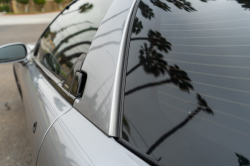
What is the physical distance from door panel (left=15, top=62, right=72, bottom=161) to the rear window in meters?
0.53

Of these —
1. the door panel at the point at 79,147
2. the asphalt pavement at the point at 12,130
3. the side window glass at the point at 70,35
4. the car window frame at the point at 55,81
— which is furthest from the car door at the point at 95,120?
the asphalt pavement at the point at 12,130

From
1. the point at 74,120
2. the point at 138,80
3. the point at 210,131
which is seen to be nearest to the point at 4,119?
the point at 74,120

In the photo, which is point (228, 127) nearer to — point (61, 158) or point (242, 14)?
point (242, 14)

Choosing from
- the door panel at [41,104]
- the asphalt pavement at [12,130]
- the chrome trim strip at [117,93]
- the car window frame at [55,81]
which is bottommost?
the asphalt pavement at [12,130]

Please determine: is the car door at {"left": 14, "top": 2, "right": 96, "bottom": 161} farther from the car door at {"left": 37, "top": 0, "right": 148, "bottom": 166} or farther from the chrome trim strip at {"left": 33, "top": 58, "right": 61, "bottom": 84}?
the car door at {"left": 37, "top": 0, "right": 148, "bottom": 166}

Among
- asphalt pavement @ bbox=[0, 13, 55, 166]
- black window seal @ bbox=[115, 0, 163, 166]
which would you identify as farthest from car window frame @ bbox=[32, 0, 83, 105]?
asphalt pavement @ bbox=[0, 13, 55, 166]

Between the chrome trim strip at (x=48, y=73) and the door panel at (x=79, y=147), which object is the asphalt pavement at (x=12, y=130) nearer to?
the chrome trim strip at (x=48, y=73)

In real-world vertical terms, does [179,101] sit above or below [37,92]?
above

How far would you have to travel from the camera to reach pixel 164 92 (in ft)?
3.23

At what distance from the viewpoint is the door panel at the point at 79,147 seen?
0.89 meters

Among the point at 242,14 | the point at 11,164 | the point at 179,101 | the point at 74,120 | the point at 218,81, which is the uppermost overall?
the point at 242,14

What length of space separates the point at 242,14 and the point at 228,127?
1.84ft

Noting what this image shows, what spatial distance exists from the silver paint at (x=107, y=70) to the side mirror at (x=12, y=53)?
146cm

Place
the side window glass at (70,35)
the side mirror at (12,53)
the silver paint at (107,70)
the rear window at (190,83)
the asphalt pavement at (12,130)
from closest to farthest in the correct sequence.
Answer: the rear window at (190,83)
the silver paint at (107,70)
the side window glass at (70,35)
the side mirror at (12,53)
the asphalt pavement at (12,130)
